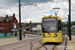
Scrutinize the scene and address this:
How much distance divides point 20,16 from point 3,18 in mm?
54915

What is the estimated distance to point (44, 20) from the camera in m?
18.3

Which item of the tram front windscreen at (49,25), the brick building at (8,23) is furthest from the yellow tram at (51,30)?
the brick building at (8,23)

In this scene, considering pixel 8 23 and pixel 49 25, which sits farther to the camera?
pixel 8 23

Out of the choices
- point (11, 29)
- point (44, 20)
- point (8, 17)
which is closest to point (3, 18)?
point (8, 17)

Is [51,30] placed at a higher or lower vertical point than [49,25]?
lower

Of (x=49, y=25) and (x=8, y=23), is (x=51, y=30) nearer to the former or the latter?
(x=49, y=25)

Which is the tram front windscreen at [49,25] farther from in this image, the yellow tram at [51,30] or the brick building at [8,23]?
the brick building at [8,23]

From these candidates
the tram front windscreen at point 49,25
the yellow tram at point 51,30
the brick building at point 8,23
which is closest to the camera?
the yellow tram at point 51,30

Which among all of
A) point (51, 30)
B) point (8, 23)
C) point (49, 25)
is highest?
point (8, 23)

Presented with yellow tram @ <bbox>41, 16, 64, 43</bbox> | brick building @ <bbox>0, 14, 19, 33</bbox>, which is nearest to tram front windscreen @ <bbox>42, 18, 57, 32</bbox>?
yellow tram @ <bbox>41, 16, 64, 43</bbox>

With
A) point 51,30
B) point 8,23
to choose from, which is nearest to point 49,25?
point 51,30

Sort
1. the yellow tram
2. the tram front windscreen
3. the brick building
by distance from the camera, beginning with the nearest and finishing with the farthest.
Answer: the yellow tram
the tram front windscreen
the brick building

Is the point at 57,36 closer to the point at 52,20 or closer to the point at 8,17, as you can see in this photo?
the point at 52,20

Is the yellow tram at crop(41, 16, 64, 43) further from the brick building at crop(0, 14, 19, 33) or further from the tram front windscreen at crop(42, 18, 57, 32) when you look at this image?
the brick building at crop(0, 14, 19, 33)
